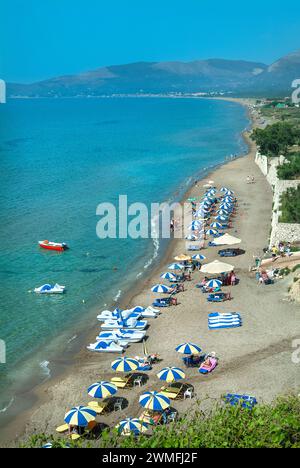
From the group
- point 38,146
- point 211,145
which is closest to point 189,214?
point 211,145

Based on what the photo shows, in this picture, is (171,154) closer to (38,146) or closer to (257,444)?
(38,146)

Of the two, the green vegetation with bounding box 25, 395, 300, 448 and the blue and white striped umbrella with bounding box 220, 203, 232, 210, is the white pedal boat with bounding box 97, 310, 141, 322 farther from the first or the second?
the blue and white striped umbrella with bounding box 220, 203, 232, 210

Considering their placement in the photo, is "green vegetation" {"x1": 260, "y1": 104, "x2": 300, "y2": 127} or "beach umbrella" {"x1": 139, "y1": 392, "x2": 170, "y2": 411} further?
"green vegetation" {"x1": 260, "y1": 104, "x2": 300, "y2": 127}

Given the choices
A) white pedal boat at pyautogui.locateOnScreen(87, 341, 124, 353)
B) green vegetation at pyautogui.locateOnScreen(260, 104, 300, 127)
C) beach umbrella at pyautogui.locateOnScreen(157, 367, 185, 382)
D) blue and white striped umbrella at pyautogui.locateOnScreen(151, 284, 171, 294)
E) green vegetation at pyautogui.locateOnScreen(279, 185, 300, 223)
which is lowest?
white pedal boat at pyautogui.locateOnScreen(87, 341, 124, 353)

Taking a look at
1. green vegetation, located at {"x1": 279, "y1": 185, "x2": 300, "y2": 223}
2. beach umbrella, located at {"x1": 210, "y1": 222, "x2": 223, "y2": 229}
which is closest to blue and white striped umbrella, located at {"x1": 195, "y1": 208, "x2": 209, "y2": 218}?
beach umbrella, located at {"x1": 210, "y1": 222, "x2": 223, "y2": 229}

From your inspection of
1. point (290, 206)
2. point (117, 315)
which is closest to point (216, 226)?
point (290, 206)
